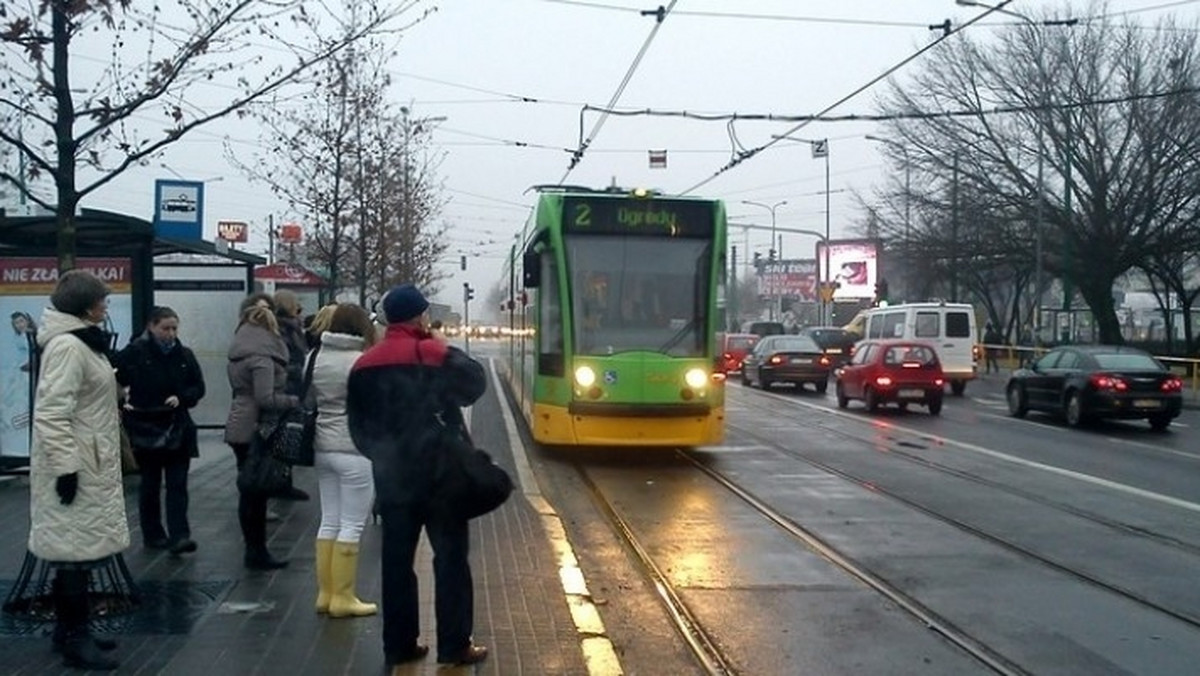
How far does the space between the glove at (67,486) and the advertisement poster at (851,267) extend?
6415 cm

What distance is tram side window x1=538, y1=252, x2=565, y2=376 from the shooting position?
1688 centimetres

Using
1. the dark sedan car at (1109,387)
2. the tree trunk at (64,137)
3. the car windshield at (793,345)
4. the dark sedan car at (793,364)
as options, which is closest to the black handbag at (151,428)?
the tree trunk at (64,137)

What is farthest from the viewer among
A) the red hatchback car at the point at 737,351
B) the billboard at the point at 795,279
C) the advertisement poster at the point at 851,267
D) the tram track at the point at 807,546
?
the billboard at the point at 795,279

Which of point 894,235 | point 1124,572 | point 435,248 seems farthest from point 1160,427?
point 894,235

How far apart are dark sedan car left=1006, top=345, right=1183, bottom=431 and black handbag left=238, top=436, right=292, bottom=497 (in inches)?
738

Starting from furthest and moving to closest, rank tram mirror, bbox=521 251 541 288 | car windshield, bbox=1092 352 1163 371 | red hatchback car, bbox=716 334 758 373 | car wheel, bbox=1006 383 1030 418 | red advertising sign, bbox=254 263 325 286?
red hatchback car, bbox=716 334 758 373 < car wheel, bbox=1006 383 1030 418 < red advertising sign, bbox=254 263 325 286 < car windshield, bbox=1092 352 1163 371 < tram mirror, bbox=521 251 541 288

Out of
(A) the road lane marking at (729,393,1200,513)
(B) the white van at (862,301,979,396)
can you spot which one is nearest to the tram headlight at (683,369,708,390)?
(A) the road lane marking at (729,393,1200,513)

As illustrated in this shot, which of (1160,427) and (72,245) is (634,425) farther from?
(1160,427)

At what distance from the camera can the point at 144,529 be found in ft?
33.6

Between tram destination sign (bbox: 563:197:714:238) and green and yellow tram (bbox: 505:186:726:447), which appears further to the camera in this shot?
tram destination sign (bbox: 563:197:714:238)

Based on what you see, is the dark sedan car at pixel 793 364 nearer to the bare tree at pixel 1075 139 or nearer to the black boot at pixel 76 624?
the bare tree at pixel 1075 139

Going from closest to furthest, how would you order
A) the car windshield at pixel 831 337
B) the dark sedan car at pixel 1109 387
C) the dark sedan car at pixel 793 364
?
1. the dark sedan car at pixel 1109 387
2. the dark sedan car at pixel 793 364
3. the car windshield at pixel 831 337

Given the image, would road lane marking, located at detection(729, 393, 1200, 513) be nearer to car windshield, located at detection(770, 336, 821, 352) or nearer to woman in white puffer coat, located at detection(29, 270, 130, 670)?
woman in white puffer coat, located at detection(29, 270, 130, 670)

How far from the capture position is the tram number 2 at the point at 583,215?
56.1ft
